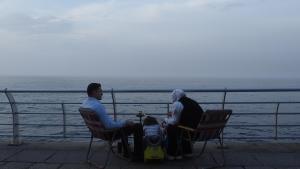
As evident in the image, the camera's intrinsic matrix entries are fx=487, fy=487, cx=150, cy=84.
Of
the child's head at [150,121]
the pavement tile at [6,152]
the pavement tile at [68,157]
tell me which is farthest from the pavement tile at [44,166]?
the child's head at [150,121]

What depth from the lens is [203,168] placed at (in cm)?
703

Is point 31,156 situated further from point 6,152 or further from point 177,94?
point 177,94

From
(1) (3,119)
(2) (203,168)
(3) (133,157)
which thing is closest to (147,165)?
(3) (133,157)

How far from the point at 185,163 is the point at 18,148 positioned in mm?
3152

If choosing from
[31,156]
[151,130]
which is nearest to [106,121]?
[151,130]

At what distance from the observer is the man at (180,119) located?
7.55 m

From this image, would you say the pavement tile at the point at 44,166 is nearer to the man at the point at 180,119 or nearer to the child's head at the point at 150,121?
the child's head at the point at 150,121

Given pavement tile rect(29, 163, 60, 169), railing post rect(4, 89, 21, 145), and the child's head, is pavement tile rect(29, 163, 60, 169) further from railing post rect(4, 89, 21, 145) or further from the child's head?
railing post rect(4, 89, 21, 145)

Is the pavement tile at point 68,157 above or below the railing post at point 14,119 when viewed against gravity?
below

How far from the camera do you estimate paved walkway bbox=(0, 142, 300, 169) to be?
717cm

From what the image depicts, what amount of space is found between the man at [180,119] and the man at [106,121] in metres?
0.51

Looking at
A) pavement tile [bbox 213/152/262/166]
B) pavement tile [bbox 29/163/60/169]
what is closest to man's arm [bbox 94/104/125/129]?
pavement tile [bbox 29/163/60/169]

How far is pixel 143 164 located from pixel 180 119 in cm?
91

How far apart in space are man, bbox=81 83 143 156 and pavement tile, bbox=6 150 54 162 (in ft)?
4.06
